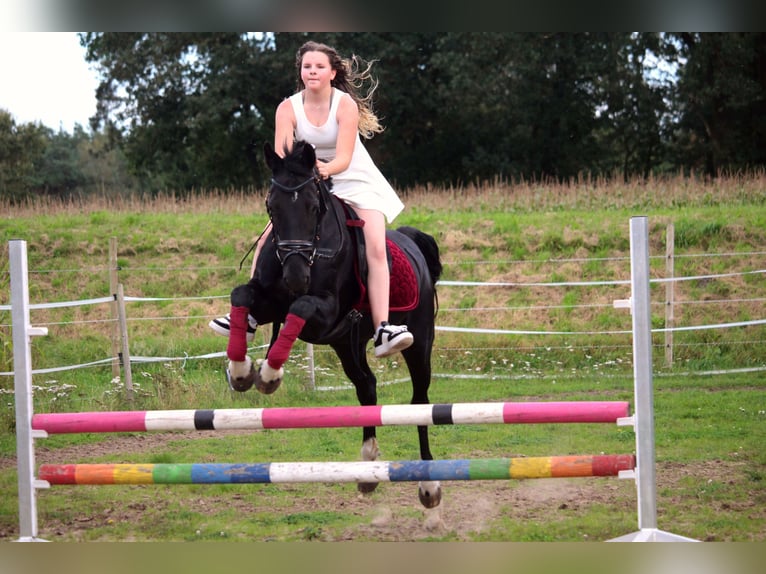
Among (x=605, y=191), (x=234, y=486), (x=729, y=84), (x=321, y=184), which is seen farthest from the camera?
(x=729, y=84)

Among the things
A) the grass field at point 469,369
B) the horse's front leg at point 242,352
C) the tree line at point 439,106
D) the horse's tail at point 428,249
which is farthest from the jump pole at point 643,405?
the tree line at point 439,106

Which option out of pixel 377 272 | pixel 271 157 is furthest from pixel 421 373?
pixel 271 157

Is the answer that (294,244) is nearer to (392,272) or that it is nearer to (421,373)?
(392,272)

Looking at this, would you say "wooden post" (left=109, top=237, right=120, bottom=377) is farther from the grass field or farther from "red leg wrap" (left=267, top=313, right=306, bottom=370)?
"red leg wrap" (left=267, top=313, right=306, bottom=370)

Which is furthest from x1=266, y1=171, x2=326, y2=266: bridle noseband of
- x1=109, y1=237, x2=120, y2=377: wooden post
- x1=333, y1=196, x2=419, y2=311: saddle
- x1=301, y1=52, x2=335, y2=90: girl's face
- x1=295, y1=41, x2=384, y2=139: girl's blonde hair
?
x1=109, y1=237, x2=120, y2=377: wooden post

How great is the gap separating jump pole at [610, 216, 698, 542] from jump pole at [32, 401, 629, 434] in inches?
5.4

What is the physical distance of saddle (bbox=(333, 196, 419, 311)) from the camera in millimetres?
3893

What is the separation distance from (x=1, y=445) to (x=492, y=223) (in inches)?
301

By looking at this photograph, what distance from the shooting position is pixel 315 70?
3.80 meters

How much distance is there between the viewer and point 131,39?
827 inches

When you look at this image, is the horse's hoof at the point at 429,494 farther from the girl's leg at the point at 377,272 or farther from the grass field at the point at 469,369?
the girl's leg at the point at 377,272

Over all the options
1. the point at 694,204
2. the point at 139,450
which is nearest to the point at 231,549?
the point at 139,450

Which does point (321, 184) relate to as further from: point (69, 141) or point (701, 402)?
point (69, 141)

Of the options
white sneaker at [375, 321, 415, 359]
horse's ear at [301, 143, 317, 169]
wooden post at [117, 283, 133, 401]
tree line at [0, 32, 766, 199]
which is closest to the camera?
horse's ear at [301, 143, 317, 169]
